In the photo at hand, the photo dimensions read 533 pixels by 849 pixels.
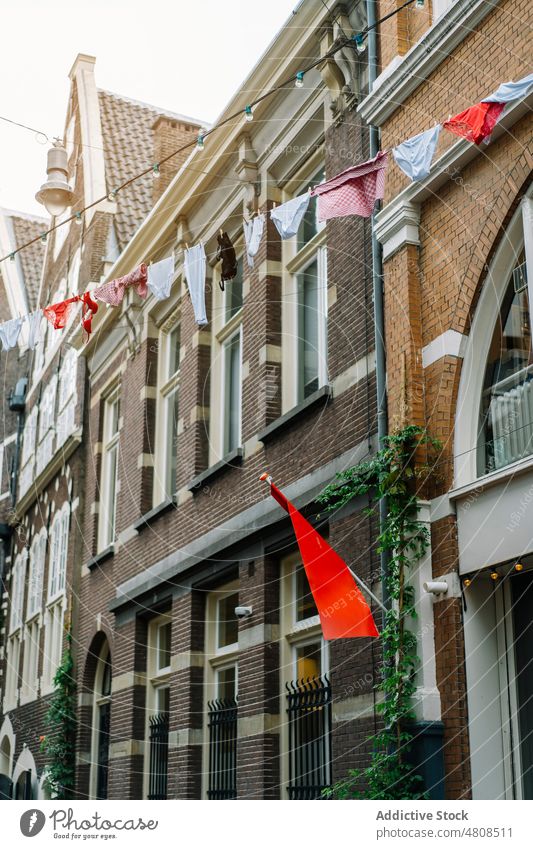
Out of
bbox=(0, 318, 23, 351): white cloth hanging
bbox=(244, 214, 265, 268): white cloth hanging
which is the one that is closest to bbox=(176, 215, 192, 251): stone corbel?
bbox=(0, 318, 23, 351): white cloth hanging

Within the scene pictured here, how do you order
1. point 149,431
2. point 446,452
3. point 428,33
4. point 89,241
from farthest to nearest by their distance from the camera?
point 89,241
point 149,431
point 428,33
point 446,452

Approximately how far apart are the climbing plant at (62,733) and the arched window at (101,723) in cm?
55

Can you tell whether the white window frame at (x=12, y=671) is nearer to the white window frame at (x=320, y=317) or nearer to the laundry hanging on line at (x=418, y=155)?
the white window frame at (x=320, y=317)

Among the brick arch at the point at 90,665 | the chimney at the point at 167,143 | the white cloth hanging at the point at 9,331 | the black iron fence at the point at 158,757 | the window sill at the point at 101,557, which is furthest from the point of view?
the chimney at the point at 167,143

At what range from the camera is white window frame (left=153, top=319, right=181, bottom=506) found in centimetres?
1761

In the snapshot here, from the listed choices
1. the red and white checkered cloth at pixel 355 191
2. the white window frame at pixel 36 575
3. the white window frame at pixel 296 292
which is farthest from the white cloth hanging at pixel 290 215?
the white window frame at pixel 36 575

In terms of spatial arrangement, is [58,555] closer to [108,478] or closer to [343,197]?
[108,478]

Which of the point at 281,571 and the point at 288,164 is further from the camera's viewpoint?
the point at 288,164

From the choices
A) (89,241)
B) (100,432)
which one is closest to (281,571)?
(100,432)

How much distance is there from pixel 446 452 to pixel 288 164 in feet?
19.3

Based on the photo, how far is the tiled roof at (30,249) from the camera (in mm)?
33119

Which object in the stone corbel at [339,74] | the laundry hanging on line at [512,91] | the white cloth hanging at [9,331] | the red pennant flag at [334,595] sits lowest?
the red pennant flag at [334,595]

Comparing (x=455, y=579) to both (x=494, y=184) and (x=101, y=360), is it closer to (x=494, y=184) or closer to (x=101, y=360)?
(x=494, y=184)

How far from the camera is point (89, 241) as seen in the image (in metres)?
22.9
